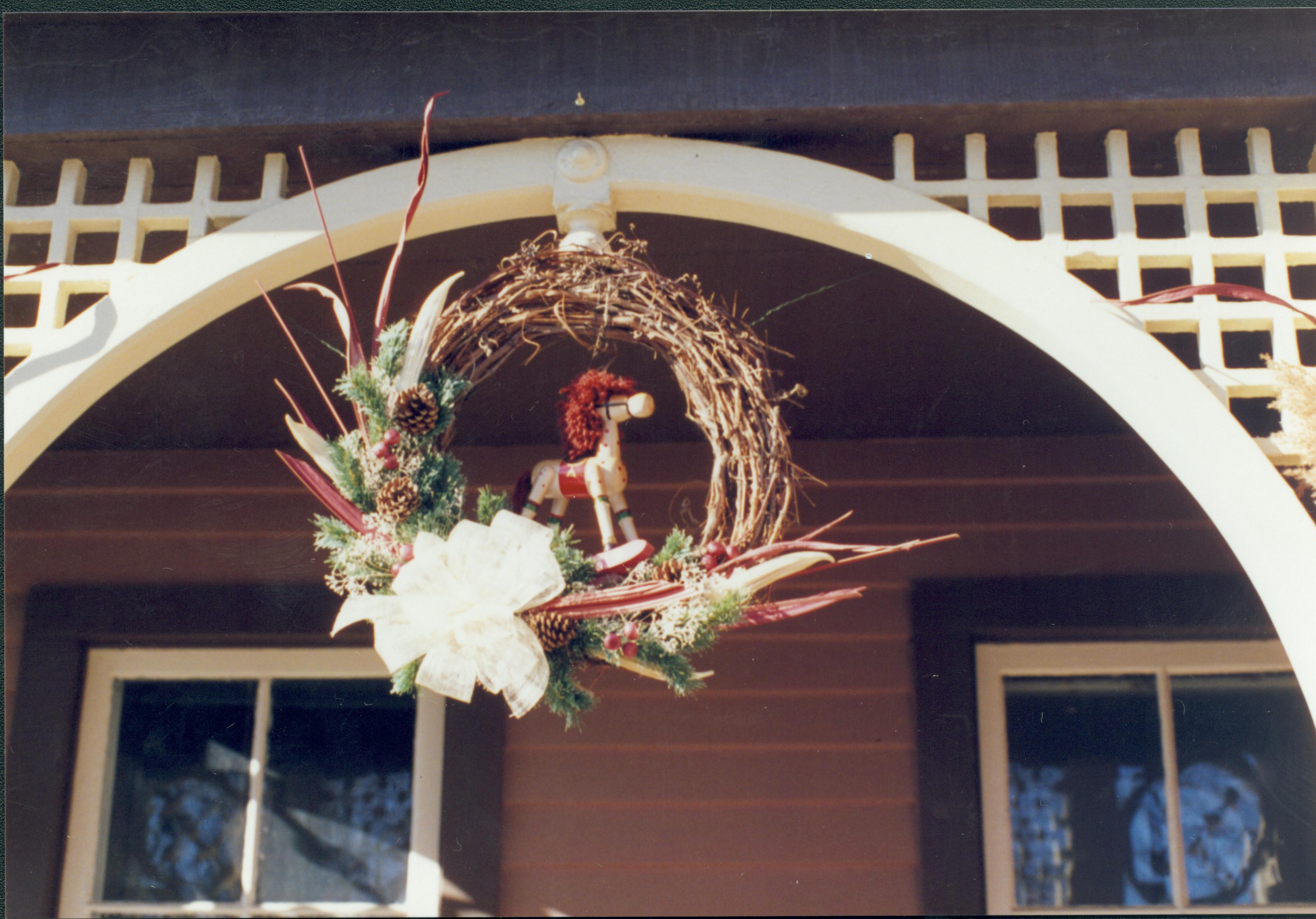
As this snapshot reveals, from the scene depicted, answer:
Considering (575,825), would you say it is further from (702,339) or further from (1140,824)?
(702,339)

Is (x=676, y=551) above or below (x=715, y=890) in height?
above

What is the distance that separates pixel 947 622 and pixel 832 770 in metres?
0.45

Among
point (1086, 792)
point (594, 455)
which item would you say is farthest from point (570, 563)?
point (1086, 792)

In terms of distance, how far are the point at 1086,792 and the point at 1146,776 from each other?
0.50ft

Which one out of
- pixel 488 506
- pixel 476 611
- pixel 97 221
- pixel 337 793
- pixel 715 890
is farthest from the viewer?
pixel 337 793

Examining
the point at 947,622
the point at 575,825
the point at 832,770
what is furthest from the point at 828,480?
the point at 575,825

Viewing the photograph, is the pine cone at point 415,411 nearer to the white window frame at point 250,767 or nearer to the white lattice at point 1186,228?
the white lattice at point 1186,228

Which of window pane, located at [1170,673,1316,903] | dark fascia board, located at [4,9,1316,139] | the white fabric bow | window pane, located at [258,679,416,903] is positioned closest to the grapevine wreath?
the white fabric bow

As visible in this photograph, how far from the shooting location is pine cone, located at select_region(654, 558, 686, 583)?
5.81 ft

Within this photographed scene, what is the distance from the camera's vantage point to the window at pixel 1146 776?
9.20ft

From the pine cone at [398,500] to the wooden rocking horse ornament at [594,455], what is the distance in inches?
8.7

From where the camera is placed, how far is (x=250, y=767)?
2.96 meters

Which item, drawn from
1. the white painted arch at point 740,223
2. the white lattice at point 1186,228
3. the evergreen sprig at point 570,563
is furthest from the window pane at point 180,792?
the white lattice at point 1186,228

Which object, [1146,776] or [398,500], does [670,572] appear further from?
[1146,776]
